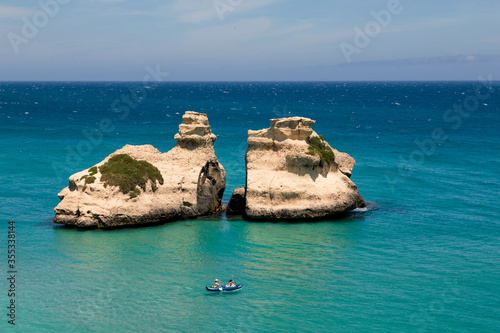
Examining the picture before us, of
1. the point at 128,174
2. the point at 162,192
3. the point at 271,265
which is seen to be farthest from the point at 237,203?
the point at 271,265

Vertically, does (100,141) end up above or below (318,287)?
above

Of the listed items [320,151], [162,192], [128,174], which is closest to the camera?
[128,174]

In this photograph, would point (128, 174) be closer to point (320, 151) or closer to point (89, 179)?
point (89, 179)

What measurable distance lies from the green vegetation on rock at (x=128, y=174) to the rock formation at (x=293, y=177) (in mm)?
8062

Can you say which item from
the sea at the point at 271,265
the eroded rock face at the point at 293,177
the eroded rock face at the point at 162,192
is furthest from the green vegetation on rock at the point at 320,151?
the eroded rock face at the point at 162,192

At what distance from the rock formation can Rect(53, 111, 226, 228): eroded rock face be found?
3404 mm

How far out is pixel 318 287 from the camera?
3200 centimetres

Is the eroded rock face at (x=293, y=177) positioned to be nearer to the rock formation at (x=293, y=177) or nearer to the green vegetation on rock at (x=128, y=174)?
the rock formation at (x=293, y=177)

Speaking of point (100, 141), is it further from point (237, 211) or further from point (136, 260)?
point (136, 260)

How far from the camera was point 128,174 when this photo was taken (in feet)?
140

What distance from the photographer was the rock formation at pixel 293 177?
44.4 metres

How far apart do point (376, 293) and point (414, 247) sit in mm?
9589

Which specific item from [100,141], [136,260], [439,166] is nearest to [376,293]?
[136,260]

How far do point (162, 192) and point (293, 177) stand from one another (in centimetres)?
1099
